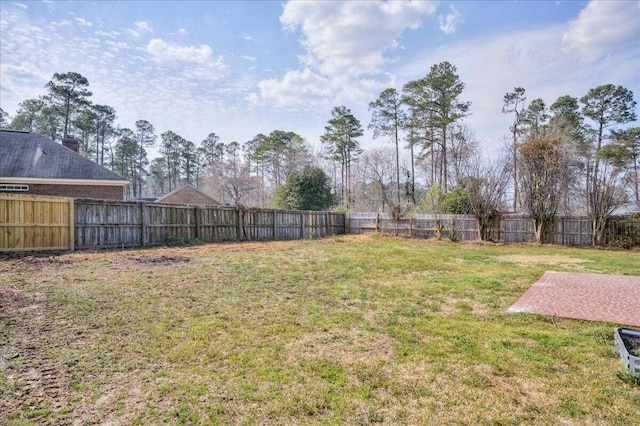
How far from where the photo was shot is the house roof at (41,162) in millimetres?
14680

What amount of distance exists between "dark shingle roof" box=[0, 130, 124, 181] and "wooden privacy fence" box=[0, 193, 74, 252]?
26.0 ft

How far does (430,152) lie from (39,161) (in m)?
26.2

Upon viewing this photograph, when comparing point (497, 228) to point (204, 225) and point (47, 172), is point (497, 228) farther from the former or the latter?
point (47, 172)

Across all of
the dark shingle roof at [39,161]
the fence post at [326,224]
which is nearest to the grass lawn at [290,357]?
the dark shingle roof at [39,161]

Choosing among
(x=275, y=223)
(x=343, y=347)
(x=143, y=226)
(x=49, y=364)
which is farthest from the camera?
(x=275, y=223)

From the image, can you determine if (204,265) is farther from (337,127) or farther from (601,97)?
(601,97)

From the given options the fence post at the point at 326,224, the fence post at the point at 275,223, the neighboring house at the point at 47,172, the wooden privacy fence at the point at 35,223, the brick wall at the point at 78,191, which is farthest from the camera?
the fence post at the point at 326,224

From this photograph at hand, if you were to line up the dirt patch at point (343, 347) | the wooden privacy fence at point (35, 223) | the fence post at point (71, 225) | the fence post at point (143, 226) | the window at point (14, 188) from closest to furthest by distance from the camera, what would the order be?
the dirt patch at point (343, 347)
the wooden privacy fence at point (35, 223)
the fence post at point (71, 225)
the fence post at point (143, 226)
the window at point (14, 188)

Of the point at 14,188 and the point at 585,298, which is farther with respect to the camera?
the point at 14,188

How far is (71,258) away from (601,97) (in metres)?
33.5

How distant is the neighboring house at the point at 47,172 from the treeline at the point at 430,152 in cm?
1228

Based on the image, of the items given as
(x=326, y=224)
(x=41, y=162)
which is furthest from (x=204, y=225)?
(x=41, y=162)

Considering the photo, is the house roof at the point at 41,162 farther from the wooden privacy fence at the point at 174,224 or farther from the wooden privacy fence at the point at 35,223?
the wooden privacy fence at the point at 35,223

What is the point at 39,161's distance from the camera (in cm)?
1542
